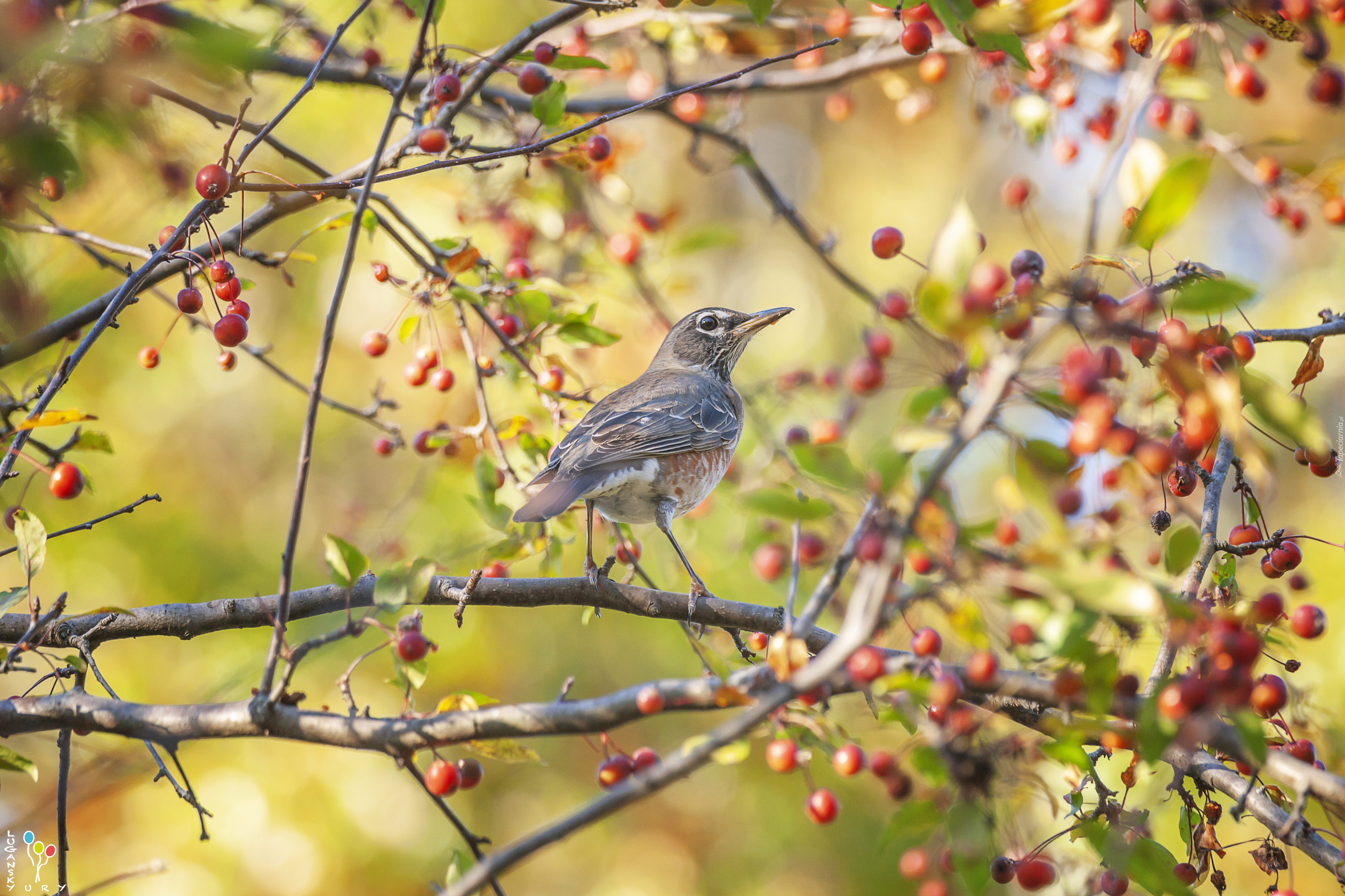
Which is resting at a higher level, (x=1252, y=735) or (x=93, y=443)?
(x=93, y=443)

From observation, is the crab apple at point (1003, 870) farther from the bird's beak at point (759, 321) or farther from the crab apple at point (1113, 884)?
the bird's beak at point (759, 321)

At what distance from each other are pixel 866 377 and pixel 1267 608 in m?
0.82

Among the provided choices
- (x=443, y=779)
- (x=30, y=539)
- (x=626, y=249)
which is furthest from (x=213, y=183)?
(x=626, y=249)

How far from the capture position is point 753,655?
279 centimetres

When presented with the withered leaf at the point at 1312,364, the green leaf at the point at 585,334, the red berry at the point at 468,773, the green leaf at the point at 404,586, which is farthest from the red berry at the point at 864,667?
the green leaf at the point at 585,334

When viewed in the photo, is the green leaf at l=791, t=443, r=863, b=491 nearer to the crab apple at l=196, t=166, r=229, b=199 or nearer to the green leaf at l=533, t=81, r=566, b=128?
the crab apple at l=196, t=166, r=229, b=199

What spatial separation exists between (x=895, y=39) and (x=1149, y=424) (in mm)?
2076

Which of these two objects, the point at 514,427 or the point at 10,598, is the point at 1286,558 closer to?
the point at 514,427

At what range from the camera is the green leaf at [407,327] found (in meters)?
2.95

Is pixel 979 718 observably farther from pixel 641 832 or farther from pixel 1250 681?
pixel 641 832

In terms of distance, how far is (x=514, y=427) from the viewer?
326cm

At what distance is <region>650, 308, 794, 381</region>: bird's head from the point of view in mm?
5246

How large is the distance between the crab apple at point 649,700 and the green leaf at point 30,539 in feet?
4.31

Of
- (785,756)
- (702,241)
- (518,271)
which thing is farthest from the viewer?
Answer: (702,241)
